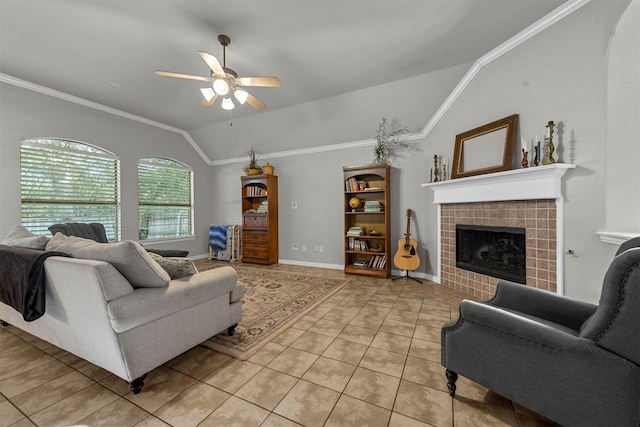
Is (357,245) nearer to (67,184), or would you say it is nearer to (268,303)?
(268,303)

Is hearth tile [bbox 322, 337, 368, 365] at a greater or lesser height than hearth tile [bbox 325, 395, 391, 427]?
greater

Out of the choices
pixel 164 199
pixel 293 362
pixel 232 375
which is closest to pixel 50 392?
pixel 232 375

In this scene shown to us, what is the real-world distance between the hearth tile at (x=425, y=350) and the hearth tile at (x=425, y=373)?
52 mm

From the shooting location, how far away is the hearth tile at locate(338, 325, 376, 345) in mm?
2150

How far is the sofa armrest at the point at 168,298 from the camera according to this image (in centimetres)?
141

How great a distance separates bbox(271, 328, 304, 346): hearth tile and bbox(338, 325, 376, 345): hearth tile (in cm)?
38

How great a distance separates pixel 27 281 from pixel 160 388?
1.12 metres

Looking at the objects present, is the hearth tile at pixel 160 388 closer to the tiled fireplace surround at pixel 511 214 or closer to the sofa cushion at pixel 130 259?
the sofa cushion at pixel 130 259

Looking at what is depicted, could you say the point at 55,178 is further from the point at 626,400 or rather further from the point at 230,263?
the point at 626,400

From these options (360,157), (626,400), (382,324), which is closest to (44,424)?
(382,324)

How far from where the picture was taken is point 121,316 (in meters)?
1.40

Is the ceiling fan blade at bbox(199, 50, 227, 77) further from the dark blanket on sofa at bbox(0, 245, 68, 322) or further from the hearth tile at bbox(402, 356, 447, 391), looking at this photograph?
the hearth tile at bbox(402, 356, 447, 391)

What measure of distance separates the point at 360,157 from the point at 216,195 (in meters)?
3.75

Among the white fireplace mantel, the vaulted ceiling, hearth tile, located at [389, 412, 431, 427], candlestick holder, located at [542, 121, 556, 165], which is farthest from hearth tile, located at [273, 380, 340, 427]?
the vaulted ceiling
